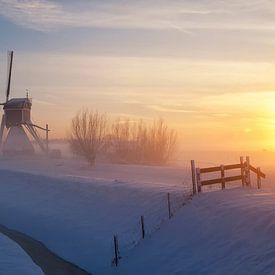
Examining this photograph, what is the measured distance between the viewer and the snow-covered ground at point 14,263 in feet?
47.2

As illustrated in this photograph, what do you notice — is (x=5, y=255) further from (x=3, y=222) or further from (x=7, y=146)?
(x=7, y=146)

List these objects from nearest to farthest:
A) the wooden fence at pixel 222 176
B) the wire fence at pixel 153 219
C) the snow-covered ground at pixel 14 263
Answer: the snow-covered ground at pixel 14 263
the wire fence at pixel 153 219
the wooden fence at pixel 222 176

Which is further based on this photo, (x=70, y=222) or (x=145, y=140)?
(x=145, y=140)

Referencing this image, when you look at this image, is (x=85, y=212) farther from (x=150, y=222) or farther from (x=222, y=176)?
(x=222, y=176)

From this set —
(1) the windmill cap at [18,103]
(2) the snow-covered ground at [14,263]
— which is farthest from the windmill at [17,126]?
(2) the snow-covered ground at [14,263]

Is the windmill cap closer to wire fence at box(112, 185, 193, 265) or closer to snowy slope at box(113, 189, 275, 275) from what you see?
wire fence at box(112, 185, 193, 265)

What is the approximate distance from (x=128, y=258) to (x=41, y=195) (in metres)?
19.0

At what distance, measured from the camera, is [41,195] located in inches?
1496

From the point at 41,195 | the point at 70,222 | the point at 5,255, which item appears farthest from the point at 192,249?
the point at 41,195

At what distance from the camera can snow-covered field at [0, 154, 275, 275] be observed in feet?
54.6

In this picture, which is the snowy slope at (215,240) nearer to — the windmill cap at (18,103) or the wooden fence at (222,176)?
the wooden fence at (222,176)

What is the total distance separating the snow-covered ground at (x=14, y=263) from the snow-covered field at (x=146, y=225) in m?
3.97

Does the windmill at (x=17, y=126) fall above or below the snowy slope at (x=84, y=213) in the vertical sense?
above

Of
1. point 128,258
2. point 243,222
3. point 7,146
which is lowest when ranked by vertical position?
point 128,258
